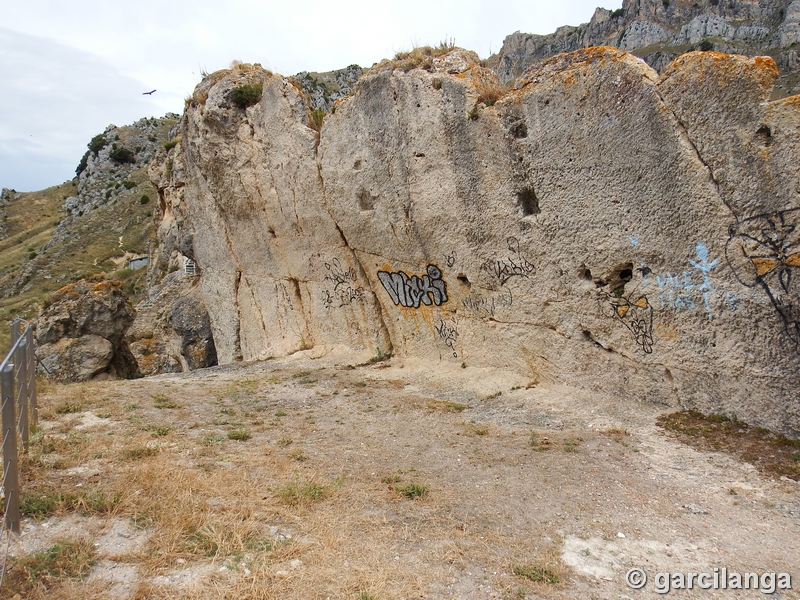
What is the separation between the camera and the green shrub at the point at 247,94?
13.7m

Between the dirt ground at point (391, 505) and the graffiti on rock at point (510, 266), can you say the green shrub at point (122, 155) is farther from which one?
the graffiti on rock at point (510, 266)

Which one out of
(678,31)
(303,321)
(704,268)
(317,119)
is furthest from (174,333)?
(678,31)

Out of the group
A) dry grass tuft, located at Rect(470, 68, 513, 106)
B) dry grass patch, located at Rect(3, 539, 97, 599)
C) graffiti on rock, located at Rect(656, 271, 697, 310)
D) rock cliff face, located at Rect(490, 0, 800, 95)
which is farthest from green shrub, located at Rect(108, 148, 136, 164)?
dry grass patch, located at Rect(3, 539, 97, 599)

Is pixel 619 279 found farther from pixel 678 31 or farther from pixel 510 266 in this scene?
pixel 678 31

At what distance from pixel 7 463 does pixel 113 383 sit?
7.80 metres

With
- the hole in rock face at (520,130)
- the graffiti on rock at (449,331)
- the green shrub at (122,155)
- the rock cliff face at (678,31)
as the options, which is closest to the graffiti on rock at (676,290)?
the hole in rock face at (520,130)

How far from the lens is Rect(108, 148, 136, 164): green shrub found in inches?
1961

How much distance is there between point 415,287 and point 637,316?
4543mm

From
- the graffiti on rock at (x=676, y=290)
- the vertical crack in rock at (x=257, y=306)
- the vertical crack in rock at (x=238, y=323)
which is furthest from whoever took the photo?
the vertical crack in rock at (x=238, y=323)

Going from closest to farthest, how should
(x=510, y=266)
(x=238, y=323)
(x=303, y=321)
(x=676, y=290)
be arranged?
(x=676, y=290)
(x=510, y=266)
(x=303, y=321)
(x=238, y=323)

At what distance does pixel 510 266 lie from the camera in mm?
9289

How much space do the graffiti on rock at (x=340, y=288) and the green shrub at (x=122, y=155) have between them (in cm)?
4535

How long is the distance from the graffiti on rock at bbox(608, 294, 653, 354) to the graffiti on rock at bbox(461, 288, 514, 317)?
75.3 inches


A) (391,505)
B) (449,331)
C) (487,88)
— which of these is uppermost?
(487,88)
